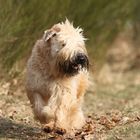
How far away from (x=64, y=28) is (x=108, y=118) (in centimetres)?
224

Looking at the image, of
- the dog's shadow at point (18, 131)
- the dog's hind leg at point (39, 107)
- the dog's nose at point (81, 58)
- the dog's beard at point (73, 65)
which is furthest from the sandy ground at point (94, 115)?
the dog's nose at point (81, 58)

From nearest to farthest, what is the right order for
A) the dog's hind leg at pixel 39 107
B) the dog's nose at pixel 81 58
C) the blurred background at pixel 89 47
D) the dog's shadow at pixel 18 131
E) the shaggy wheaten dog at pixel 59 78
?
the dog's nose at pixel 81 58 → the shaggy wheaten dog at pixel 59 78 → the dog's hind leg at pixel 39 107 → the dog's shadow at pixel 18 131 → the blurred background at pixel 89 47

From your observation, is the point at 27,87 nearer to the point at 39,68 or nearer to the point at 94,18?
the point at 39,68

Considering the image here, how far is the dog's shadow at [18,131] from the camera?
1066 centimetres

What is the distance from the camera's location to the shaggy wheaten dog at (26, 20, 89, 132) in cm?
→ 1029

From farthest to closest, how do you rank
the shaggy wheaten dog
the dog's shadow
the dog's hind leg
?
the dog's shadow < the dog's hind leg < the shaggy wheaten dog

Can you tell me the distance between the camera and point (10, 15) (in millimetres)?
13562

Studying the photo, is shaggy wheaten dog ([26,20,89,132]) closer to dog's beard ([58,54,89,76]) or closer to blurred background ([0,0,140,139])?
dog's beard ([58,54,89,76])

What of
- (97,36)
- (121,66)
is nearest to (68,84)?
(97,36)

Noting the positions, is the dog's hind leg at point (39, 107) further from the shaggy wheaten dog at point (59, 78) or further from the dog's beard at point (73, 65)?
the dog's beard at point (73, 65)

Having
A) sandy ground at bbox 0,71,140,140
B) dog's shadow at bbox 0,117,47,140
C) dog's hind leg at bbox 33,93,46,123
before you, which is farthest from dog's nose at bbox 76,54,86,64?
dog's shadow at bbox 0,117,47,140

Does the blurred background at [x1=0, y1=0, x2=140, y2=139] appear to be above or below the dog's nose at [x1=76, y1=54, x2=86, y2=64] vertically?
above

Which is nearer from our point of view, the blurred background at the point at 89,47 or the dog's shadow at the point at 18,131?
the dog's shadow at the point at 18,131

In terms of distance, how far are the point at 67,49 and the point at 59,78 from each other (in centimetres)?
56
